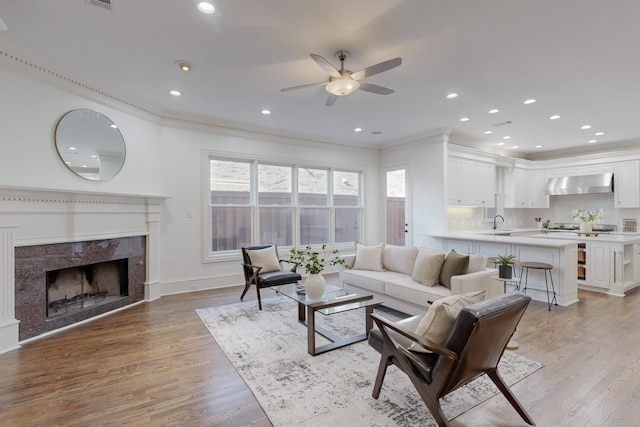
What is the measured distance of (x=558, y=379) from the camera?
2.41 metres

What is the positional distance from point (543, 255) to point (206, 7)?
5.19 meters

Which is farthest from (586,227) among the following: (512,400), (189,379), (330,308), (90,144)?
(90,144)

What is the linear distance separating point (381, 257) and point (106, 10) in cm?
401

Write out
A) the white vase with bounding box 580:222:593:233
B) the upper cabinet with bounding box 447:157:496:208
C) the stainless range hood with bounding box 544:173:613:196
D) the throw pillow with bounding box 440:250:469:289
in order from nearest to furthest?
1. the throw pillow with bounding box 440:250:469:289
2. the white vase with bounding box 580:222:593:233
3. the upper cabinet with bounding box 447:157:496:208
4. the stainless range hood with bounding box 544:173:613:196

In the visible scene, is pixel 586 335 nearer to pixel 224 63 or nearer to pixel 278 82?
pixel 278 82

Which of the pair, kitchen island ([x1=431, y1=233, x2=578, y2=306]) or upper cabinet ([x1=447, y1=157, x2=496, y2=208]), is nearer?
kitchen island ([x1=431, y1=233, x2=578, y2=306])

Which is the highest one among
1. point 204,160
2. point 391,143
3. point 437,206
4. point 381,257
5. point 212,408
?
point 391,143

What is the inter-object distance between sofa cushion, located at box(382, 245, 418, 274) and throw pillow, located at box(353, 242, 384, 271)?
3.5 inches

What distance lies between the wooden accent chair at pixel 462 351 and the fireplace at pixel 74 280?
11.8 feet

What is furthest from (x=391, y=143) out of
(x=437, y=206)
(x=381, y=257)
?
(x=381, y=257)

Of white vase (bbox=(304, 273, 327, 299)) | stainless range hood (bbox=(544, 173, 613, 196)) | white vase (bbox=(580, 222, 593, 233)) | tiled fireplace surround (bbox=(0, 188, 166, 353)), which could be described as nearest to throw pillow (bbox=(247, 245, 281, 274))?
white vase (bbox=(304, 273, 327, 299))

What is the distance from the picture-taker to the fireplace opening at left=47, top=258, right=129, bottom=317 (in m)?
3.55

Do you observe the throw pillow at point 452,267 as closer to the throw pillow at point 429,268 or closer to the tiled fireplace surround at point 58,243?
the throw pillow at point 429,268

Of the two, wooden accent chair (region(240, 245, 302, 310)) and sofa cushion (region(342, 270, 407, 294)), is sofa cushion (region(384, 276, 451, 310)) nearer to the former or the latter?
sofa cushion (region(342, 270, 407, 294))
